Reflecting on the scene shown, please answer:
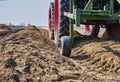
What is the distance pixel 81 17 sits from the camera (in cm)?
955

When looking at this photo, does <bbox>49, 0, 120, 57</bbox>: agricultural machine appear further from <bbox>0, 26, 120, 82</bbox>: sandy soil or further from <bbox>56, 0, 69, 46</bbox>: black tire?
<bbox>0, 26, 120, 82</bbox>: sandy soil

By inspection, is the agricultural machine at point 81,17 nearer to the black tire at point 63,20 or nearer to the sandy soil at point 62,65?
the black tire at point 63,20

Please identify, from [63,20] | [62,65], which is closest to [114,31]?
[63,20]

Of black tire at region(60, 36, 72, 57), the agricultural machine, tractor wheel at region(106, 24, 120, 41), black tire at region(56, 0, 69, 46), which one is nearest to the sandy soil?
black tire at region(60, 36, 72, 57)

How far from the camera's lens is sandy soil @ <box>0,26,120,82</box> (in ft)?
22.0

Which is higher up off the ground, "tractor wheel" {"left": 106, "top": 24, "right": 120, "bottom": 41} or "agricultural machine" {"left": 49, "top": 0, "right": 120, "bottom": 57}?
"agricultural machine" {"left": 49, "top": 0, "right": 120, "bottom": 57}

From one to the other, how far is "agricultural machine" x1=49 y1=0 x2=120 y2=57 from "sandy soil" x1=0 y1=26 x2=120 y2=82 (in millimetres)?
551

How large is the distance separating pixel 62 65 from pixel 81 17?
1.94m

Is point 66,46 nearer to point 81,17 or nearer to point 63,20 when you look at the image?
point 81,17

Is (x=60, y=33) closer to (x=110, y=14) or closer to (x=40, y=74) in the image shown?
(x=110, y=14)

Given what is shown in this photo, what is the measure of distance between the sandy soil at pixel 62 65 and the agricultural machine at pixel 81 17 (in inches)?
21.7

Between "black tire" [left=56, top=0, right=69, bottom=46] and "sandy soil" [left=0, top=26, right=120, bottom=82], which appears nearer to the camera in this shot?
"sandy soil" [left=0, top=26, right=120, bottom=82]

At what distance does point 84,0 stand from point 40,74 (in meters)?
5.51

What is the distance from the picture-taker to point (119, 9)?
1162 cm
